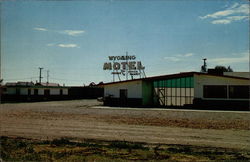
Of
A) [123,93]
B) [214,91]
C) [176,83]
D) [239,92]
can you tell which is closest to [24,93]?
[123,93]

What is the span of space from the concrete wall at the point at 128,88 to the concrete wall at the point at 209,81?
634 centimetres

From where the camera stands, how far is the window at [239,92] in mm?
26953

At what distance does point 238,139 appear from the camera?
11.1 m

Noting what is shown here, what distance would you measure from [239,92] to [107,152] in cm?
2198

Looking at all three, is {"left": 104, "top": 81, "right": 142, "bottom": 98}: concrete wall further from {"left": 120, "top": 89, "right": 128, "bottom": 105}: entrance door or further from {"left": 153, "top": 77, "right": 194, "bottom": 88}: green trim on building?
{"left": 153, "top": 77, "right": 194, "bottom": 88}: green trim on building

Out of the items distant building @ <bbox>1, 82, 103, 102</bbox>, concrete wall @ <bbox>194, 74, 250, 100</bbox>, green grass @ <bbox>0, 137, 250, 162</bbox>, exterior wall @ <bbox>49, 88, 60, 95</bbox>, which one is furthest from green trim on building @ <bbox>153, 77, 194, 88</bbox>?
exterior wall @ <bbox>49, 88, 60, 95</bbox>

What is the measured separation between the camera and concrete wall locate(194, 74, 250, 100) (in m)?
27.3

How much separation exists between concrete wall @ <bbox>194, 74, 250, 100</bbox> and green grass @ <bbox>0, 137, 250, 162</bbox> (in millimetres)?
19566

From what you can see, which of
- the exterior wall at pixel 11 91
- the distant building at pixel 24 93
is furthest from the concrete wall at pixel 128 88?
the exterior wall at pixel 11 91

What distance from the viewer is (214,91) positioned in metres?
27.9

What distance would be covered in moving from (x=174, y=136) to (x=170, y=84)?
68.9ft

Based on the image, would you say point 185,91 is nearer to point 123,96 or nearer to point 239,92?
point 239,92

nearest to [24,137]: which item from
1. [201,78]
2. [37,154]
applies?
[37,154]

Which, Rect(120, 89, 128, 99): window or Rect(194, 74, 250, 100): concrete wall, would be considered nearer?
Rect(194, 74, 250, 100): concrete wall
